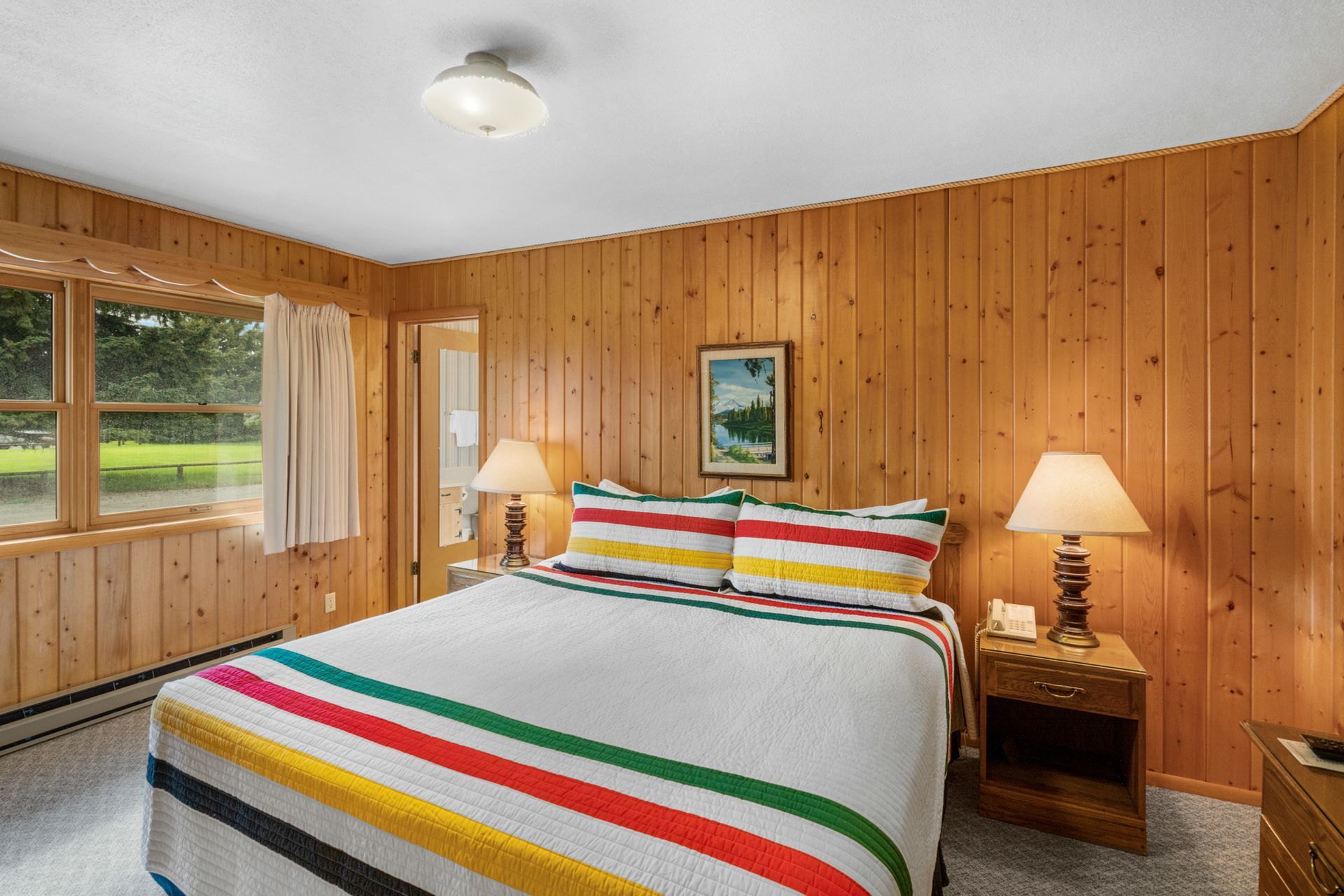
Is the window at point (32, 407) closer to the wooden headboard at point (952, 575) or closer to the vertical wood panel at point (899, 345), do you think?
the vertical wood panel at point (899, 345)

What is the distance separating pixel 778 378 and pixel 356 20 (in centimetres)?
210

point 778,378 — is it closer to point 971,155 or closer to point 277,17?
point 971,155

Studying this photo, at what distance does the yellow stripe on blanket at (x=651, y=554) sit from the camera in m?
2.71

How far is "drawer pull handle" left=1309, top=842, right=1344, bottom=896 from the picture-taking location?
4.04 ft

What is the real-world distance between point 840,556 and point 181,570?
10.5ft

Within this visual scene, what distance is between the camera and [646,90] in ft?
6.59

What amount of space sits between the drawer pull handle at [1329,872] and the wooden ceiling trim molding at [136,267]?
4.41 metres

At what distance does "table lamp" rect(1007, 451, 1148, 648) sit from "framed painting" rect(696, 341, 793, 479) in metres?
1.09

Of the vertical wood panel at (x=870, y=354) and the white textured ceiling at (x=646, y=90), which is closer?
the white textured ceiling at (x=646, y=90)

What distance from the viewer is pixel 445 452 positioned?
5285 millimetres

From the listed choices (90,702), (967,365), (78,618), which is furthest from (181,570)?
(967,365)

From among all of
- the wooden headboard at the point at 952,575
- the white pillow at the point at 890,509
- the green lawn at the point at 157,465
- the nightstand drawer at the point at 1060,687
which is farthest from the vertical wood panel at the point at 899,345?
the green lawn at the point at 157,465

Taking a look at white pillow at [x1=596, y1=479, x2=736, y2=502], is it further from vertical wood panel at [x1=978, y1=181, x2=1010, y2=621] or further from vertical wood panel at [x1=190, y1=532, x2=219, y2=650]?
vertical wood panel at [x1=190, y1=532, x2=219, y2=650]

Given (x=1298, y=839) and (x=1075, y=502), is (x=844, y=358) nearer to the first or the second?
(x=1075, y=502)
